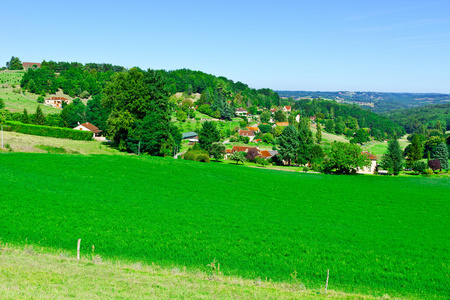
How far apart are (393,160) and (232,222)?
2439 inches

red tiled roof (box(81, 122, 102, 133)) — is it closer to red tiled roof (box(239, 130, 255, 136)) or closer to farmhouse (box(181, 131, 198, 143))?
farmhouse (box(181, 131, 198, 143))

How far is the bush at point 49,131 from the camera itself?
200 ft

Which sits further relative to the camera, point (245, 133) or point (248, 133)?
point (248, 133)

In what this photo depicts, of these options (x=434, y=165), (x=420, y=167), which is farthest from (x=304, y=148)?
(x=434, y=165)

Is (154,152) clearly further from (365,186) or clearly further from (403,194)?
(403,194)

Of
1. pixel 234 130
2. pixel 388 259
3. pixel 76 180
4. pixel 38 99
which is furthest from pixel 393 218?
pixel 38 99

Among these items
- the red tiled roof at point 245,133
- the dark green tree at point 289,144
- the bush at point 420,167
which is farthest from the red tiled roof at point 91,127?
the bush at point 420,167

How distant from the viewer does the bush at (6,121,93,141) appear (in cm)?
6094

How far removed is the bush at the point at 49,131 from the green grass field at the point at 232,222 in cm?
2677

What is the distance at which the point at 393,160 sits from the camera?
7538 centimetres

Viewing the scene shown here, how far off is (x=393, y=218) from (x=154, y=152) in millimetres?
42605

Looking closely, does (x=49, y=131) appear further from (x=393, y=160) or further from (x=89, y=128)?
(x=393, y=160)

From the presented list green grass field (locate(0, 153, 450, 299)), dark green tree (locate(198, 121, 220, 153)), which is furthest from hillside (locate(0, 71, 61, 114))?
green grass field (locate(0, 153, 450, 299))

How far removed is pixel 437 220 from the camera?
1181 inches
